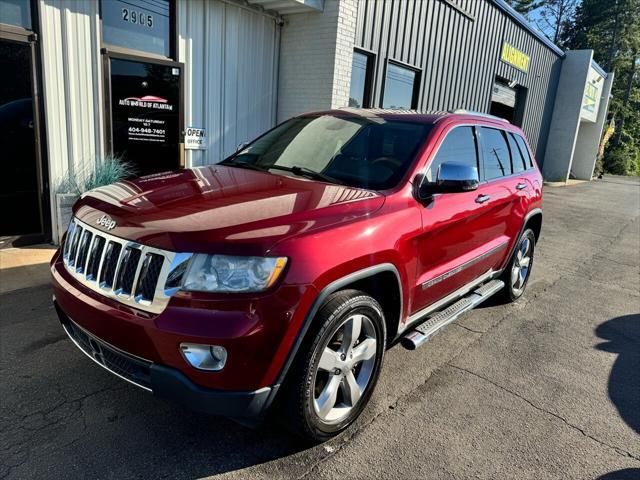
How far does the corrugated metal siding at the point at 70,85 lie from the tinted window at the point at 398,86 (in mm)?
5853

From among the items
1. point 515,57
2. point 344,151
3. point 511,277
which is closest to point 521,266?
point 511,277

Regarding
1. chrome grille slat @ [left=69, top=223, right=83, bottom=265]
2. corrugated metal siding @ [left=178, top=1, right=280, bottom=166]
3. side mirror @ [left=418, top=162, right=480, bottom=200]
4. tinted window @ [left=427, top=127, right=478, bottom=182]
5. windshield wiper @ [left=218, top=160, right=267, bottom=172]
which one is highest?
corrugated metal siding @ [left=178, top=1, right=280, bottom=166]

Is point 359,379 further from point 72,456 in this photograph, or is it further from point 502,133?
point 502,133

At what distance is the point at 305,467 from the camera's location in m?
2.43

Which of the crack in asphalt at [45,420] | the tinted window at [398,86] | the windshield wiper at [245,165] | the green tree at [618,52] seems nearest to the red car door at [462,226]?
the windshield wiper at [245,165]

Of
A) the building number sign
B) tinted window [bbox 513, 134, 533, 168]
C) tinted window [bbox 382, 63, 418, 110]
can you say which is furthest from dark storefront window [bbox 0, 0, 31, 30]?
tinted window [bbox 382, 63, 418, 110]

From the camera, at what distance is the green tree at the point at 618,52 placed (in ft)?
119

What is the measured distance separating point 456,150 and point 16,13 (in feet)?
16.6

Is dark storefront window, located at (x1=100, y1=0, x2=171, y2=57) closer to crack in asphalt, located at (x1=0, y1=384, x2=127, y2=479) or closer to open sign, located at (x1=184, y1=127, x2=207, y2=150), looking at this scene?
open sign, located at (x1=184, y1=127, x2=207, y2=150)

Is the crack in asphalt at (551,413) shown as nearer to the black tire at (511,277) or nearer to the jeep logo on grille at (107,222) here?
the black tire at (511,277)

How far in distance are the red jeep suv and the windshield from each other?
0.05 ft

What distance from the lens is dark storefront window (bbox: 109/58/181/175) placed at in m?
6.33

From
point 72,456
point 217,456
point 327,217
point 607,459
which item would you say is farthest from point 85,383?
point 607,459

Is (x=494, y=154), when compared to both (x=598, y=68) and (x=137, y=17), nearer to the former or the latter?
(x=137, y=17)
